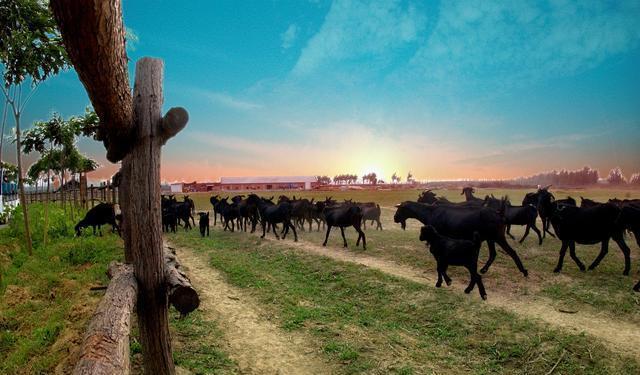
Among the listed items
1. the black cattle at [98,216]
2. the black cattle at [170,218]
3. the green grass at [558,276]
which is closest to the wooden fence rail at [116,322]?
the green grass at [558,276]

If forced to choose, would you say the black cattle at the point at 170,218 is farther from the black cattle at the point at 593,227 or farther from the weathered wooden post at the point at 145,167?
the black cattle at the point at 593,227

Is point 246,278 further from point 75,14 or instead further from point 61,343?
point 75,14

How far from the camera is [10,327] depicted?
27.0ft

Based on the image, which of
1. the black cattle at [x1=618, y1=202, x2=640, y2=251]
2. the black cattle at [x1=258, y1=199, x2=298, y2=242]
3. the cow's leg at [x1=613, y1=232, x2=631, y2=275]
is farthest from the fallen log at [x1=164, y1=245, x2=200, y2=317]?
the black cattle at [x1=258, y1=199, x2=298, y2=242]

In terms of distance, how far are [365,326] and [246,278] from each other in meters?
4.89

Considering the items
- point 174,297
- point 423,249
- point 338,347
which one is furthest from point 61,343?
point 423,249

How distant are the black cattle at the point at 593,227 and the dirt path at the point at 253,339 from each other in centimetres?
863

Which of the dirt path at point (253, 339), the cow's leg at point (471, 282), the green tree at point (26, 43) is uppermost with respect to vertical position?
the green tree at point (26, 43)

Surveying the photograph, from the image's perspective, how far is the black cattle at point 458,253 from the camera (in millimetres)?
8617

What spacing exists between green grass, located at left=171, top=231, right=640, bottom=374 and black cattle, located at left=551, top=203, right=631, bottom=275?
496 cm

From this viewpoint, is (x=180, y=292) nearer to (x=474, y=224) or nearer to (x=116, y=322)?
(x=116, y=322)

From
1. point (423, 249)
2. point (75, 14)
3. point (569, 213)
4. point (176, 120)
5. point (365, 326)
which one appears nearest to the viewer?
point (75, 14)

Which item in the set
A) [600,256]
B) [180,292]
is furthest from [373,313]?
[600,256]

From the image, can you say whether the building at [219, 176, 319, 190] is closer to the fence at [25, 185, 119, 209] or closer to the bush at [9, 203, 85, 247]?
the fence at [25, 185, 119, 209]
